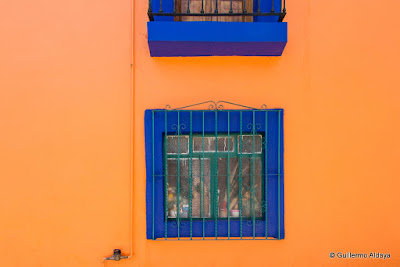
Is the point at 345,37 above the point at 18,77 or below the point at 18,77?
above

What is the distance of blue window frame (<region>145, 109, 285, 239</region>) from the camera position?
2.64m

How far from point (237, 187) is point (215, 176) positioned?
0.78ft

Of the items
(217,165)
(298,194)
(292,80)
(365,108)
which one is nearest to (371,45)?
(365,108)

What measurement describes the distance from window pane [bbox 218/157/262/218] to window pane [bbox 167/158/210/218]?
0.43 ft

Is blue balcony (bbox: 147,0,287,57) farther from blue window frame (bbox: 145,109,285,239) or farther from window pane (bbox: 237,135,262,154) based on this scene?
window pane (bbox: 237,135,262,154)

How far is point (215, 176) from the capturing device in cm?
271

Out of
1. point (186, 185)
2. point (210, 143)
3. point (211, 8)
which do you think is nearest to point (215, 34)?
point (211, 8)

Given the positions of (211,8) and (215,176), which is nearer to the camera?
(215,176)

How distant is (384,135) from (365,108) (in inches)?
12.0

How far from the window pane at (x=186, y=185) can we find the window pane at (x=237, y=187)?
131mm

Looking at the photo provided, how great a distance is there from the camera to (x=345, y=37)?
271cm

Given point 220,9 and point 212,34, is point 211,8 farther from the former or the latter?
point 212,34

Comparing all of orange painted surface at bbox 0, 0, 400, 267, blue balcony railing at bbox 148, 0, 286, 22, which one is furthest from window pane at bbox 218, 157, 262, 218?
blue balcony railing at bbox 148, 0, 286, 22

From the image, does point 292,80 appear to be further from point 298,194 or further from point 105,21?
point 105,21
